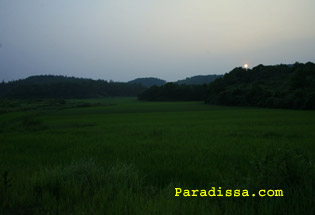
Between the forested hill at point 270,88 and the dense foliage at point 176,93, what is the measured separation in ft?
57.4

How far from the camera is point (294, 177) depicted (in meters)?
3.25

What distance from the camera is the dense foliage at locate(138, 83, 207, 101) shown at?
286 ft

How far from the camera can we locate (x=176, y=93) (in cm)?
8925

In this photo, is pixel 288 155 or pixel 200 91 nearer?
pixel 288 155

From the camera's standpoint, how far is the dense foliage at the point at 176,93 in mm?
87188

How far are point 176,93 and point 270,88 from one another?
43992 mm

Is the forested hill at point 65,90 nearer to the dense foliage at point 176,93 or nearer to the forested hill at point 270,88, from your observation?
the dense foliage at point 176,93

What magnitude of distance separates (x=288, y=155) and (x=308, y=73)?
5609 centimetres

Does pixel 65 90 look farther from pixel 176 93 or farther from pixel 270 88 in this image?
pixel 270 88

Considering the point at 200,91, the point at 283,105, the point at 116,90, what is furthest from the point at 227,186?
the point at 116,90

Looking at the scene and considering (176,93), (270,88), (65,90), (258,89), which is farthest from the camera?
(65,90)

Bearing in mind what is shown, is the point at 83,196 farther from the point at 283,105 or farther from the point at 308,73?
the point at 308,73

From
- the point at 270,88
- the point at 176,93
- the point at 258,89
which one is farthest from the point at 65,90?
the point at 270,88

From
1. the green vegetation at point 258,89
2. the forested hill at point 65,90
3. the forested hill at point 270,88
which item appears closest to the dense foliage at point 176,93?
the green vegetation at point 258,89
